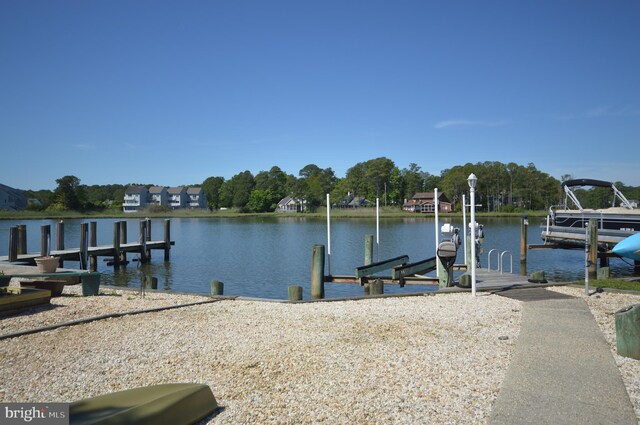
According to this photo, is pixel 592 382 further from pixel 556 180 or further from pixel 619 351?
pixel 556 180

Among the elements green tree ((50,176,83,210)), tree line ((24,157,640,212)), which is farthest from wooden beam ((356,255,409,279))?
green tree ((50,176,83,210))

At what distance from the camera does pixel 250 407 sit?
5074mm

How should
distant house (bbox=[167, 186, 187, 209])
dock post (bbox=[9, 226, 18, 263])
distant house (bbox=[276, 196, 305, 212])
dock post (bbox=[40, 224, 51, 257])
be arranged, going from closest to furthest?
dock post (bbox=[9, 226, 18, 263]) < dock post (bbox=[40, 224, 51, 257]) < distant house (bbox=[276, 196, 305, 212]) < distant house (bbox=[167, 186, 187, 209])

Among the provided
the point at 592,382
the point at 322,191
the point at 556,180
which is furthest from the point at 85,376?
the point at 322,191

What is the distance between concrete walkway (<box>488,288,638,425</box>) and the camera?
15.4 feet

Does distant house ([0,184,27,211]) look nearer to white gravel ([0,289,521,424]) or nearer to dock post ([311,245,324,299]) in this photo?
dock post ([311,245,324,299])

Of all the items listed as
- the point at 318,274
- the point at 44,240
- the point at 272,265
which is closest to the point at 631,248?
the point at 318,274

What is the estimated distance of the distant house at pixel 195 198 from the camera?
145 metres

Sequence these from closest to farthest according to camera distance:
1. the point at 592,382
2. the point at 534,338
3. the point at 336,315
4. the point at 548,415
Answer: the point at 548,415, the point at 592,382, the point at 534,338, the point at 336,315

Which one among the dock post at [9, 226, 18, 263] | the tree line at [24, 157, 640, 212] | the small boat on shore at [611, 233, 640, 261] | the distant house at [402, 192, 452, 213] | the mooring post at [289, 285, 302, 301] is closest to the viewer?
the small boat on shore at [611, 233, 640, 261]

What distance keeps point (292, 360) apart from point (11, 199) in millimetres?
115272

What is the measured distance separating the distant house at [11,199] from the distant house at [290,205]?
6020 cm

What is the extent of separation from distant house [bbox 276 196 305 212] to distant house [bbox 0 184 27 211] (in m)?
60.2

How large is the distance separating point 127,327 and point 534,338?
724 cm
